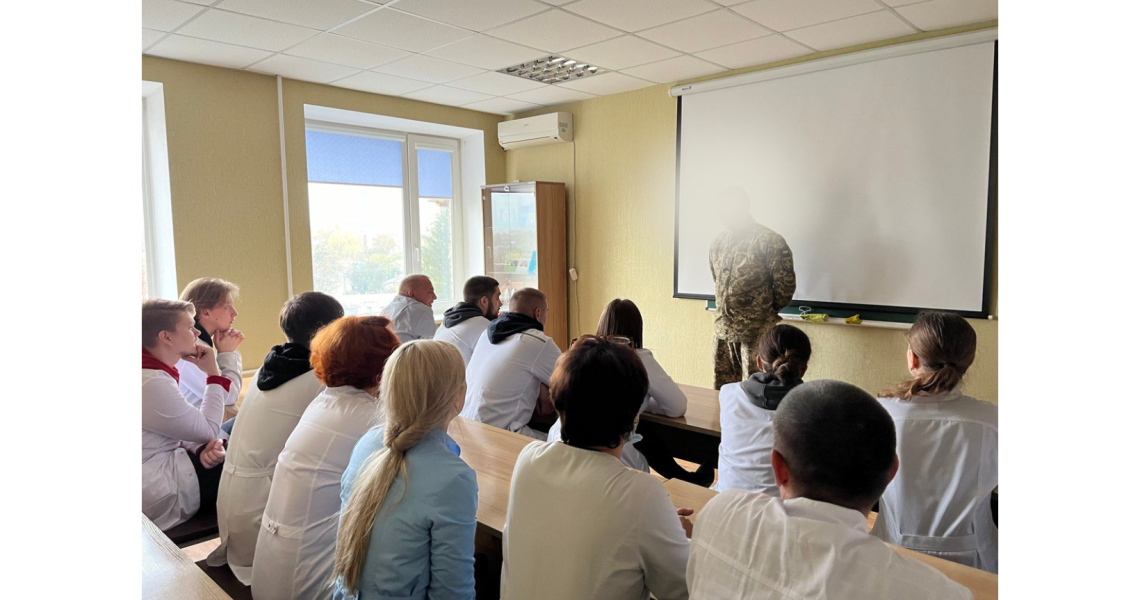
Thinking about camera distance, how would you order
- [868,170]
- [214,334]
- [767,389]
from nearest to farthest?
[767,389], [214,334], [868,170]

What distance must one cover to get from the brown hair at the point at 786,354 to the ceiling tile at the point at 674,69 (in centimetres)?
296

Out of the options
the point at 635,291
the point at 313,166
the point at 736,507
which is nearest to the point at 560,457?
the point at 736,507

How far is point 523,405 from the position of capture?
115 inches

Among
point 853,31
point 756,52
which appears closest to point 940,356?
point 853,31

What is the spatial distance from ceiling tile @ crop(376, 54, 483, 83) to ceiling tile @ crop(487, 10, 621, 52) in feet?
2.42

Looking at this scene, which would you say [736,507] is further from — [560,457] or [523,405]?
[523,405]

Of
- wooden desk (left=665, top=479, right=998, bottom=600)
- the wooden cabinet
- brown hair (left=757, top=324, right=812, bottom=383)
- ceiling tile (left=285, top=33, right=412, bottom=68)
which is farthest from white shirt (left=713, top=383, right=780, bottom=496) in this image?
the wooden cabinet

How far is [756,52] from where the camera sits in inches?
171

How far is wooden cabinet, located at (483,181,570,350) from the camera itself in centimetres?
587

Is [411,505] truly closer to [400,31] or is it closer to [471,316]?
[471,316]

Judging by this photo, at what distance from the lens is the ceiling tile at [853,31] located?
3713 millimetres

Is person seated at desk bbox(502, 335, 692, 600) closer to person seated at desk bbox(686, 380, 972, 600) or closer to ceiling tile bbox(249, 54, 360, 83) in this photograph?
person seated at desk bbox(686, 380, 972, 600)

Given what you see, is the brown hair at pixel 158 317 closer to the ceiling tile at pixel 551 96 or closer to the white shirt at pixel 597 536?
the white shirt at pixel 597 536

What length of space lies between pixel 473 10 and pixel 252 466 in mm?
2613
